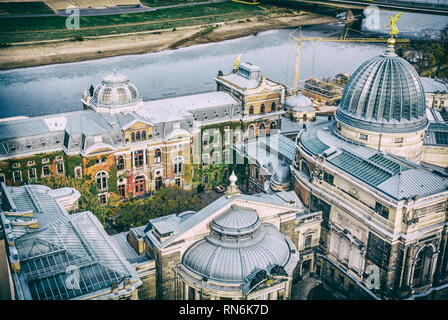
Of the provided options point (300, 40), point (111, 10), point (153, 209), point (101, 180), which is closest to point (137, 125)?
point (101, 180)

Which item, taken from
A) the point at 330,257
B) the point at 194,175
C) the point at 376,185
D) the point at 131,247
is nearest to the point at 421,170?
the point at 376,185

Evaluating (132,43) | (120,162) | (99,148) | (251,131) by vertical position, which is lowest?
(120,162)

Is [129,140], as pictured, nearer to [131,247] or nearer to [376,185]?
[131,247]

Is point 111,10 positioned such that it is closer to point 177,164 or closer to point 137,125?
point 137,125

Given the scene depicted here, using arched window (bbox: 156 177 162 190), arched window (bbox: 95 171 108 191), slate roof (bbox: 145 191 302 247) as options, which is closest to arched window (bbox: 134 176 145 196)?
arched window (bbox: 156 177 162 190)

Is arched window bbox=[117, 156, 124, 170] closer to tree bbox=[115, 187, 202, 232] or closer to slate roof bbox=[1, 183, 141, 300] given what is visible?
tree bbox=[115, 187, 202, 232]

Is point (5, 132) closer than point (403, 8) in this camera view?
Yes
